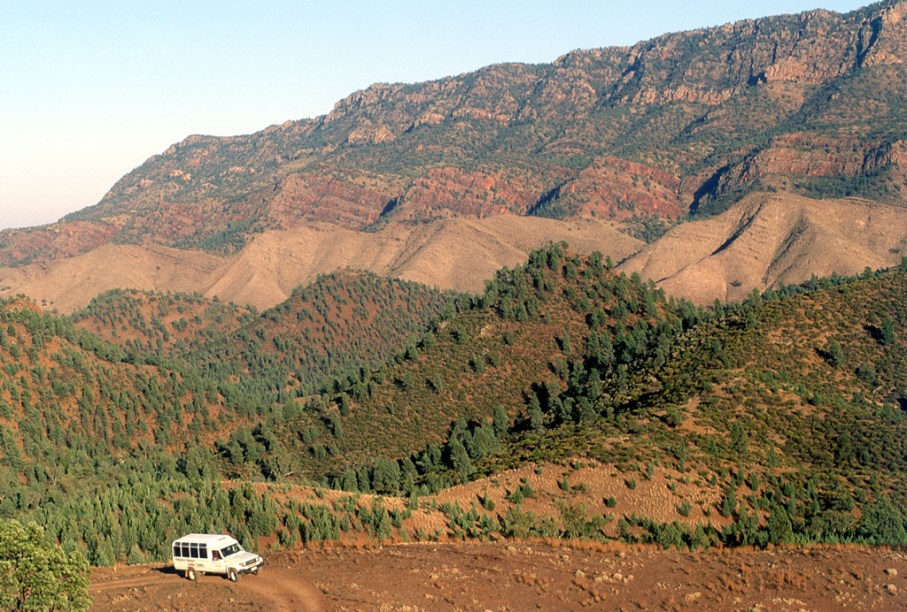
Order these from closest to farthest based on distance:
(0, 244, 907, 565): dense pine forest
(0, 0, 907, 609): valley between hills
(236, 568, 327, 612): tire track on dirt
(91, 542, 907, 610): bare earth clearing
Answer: (236, 568, 327, 612): tire track on dirt, (91, 542, 907, 610): bare earth clearing, (0, 0, 907, 609): valley between hills, (0, 244, 907, 565): dense pine forest

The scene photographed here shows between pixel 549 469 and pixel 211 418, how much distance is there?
227ft

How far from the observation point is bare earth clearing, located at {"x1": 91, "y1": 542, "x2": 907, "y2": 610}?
47781 millimetres

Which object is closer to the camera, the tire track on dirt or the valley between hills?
the tire track on dirt

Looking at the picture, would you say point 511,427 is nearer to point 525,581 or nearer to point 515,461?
point 515,461

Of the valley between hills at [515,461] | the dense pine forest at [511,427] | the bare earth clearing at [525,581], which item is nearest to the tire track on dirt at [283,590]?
the bare earth clearing at [525,581]

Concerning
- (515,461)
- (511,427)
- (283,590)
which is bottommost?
(511,427)

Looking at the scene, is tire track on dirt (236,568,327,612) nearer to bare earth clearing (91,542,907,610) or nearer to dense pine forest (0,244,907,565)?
bare earth clearing (91,542,907,610)

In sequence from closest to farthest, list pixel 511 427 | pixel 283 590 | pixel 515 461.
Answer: pixel 283 590 → pixel 515 461 → pixel 511 427

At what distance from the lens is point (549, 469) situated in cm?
8094

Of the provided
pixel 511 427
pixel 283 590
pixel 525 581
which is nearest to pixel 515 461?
pixel 511 427

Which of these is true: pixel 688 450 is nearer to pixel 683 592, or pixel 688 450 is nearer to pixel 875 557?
pixel 875 557

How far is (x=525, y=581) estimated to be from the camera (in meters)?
51.4

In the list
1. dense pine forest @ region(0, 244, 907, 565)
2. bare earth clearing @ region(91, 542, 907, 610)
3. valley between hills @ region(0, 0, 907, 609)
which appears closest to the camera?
bare earth clearing @ region(91, 542, 907, 610)

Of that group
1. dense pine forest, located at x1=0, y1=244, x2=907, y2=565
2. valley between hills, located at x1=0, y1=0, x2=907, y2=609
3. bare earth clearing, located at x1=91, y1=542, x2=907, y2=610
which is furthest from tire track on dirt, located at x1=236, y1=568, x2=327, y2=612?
dense pine forest, located at x1=0, y1=244, x2=907, y2=565
